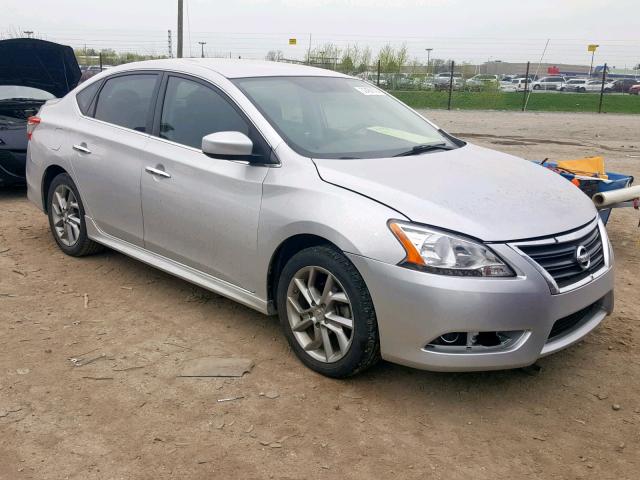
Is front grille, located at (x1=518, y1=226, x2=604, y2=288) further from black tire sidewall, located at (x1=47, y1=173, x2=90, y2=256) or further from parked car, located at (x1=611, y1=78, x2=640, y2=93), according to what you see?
parked car, located at (x1=611, y1=78, x2=640, y2=93)

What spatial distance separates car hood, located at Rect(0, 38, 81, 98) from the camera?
7773 millimetres

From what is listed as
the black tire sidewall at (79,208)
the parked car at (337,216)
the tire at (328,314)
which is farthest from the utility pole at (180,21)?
the tire at (328,314)

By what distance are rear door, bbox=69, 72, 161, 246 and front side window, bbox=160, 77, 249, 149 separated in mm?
189

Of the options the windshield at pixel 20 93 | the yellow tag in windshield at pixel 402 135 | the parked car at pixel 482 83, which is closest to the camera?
the yellow tag in windshield at pixel 402 135

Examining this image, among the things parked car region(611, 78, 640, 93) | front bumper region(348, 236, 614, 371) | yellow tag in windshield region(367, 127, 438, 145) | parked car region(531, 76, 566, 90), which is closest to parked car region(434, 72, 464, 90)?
parked car region(531, 76, 566, 90)

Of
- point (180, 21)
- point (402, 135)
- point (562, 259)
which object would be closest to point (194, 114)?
point (402, 135)

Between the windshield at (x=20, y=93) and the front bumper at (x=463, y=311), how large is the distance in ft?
22.3

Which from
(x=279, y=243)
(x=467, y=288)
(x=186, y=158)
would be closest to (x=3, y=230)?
(x=186, y=158)

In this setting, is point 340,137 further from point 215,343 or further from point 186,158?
point 215,343

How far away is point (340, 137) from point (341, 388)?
60.6 inches

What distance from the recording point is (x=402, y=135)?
4316mm

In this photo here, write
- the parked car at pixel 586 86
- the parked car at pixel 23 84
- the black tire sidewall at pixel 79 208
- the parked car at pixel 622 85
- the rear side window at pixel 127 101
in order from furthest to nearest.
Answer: the parked car at pixel 586 86, the parked car at pixel 622 85, the parked car at pixel 23 84, the black tire sidewall at pixel 79 208, the rear side window at pixel 127 101

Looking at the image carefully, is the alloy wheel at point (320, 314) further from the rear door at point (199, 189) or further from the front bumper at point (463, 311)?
the rear door at point (199, 189)

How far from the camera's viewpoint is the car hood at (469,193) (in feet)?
10.3
